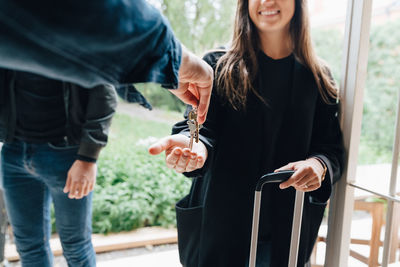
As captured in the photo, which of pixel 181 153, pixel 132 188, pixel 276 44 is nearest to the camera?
pixel 181 153

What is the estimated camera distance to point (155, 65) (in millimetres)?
437

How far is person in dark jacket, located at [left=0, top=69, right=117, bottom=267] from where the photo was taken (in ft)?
3.83

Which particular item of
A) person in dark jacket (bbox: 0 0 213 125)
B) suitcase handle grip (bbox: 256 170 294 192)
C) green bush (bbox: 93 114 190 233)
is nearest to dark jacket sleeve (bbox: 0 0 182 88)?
person in dark jacket (bbox: 0 0 213 125)

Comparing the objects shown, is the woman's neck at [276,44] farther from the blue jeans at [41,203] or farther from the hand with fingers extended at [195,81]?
the blue jeans at [41,203]

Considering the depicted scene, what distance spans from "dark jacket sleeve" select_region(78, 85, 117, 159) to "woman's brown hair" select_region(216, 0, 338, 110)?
1.40 feet

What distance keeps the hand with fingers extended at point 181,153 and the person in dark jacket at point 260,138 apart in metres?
0.10

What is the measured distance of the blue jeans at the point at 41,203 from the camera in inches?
47.6

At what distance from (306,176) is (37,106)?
92 cm

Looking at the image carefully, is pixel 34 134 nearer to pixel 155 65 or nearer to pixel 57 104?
pixel 57 104

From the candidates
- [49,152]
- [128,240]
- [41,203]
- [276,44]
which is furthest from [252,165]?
[128,240]

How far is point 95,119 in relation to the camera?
1.20 meters

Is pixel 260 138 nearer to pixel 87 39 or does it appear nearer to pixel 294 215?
pixel 294 215

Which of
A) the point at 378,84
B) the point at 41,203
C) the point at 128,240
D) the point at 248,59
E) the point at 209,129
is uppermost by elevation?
the point at 378,84

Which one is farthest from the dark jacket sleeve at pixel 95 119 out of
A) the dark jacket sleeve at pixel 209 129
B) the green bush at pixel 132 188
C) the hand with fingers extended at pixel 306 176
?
the green bush at pixel 132 188
